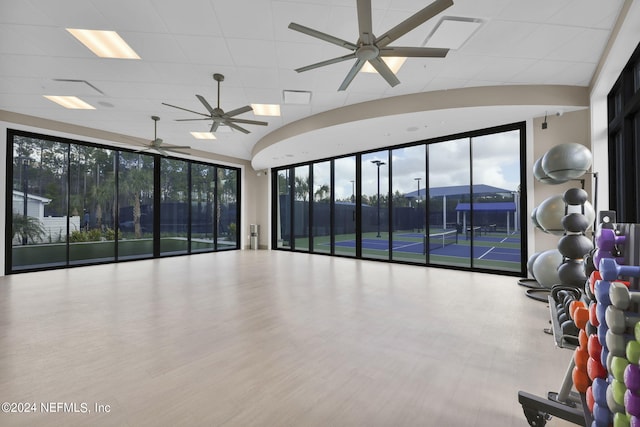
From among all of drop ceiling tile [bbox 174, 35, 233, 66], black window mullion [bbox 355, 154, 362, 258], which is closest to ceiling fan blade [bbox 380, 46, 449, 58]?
drop ceiling tile [bbox 174, 35, 233, 66]

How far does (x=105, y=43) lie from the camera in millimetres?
3898

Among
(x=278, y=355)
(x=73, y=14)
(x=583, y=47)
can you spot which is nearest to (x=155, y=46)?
(x=73, y=14)

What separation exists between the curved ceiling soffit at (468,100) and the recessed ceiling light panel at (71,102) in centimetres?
508

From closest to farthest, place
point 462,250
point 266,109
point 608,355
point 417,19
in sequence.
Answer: point 608,355 < point 417,19 < point 266,109 < point 462,250

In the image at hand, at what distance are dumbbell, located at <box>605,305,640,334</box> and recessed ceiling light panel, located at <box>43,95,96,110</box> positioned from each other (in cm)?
777

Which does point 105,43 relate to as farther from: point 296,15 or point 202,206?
point 202,206

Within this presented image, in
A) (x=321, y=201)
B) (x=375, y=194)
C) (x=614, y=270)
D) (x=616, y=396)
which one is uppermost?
(x=375, y=194)

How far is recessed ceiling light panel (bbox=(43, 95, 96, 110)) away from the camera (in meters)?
5.64

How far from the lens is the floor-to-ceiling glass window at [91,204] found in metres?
7.62

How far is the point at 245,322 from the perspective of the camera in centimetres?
352

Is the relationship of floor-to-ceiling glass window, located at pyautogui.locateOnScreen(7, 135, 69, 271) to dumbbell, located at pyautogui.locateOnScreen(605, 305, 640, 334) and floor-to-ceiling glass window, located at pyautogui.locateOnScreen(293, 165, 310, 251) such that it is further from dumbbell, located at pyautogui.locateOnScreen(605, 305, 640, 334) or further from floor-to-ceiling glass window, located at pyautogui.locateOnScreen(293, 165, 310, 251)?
dumbbell, located at pyautogui.locateOnScreen(605, 305, 640, 334)

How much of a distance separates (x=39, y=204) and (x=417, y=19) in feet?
29.3

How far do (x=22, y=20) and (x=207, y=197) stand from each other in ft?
24.5

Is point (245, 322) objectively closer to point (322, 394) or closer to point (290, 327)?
point (290, 327)
